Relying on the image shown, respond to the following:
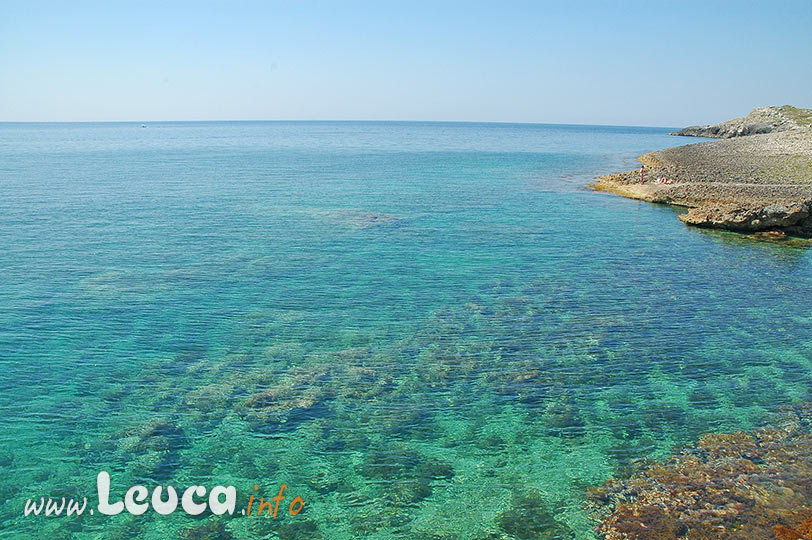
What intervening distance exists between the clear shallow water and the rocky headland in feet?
13.6

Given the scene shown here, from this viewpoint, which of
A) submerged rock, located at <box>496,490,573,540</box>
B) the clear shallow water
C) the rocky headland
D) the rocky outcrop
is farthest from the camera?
the rocky headland

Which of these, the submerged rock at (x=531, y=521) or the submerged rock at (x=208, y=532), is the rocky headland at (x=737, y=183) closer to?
the submerged rock at (x=531, y=521)

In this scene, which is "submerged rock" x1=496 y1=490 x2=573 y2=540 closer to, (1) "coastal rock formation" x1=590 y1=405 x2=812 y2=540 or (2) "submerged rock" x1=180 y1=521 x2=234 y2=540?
(1) "coastal rock formation" x1=590 y1=405 x2=812 y2=540

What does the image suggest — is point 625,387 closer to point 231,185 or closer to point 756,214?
point 756,214

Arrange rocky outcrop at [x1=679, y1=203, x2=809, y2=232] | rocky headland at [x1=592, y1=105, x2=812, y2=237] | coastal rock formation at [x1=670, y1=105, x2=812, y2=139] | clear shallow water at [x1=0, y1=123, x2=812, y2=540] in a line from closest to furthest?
clear shallow water at [x1=0, y1=123, x2=812, y2=540]
rocky outcrop at [x1=679, y1=203, x2=809, y2=232]
rocky headland at [x1=592, y1=105, x2=812, y2=237]
coastal rock formation at [x1=670, y1=105, x2=812, y2=139]

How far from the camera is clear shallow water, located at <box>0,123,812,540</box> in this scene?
14.8 meters

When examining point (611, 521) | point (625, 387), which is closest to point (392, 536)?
point (611, 521)

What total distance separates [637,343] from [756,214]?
30131mm

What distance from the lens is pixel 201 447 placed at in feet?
53.4

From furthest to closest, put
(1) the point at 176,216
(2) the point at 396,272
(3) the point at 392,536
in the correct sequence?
(1) the point at 176,216
(2) the point at 396,272
(3) the point at 392,536

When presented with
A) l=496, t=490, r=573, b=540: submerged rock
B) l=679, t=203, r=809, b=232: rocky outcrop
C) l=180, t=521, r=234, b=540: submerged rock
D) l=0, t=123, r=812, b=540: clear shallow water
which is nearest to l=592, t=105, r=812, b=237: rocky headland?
l=679, t=203, r=809, b=232: rocky outcrop

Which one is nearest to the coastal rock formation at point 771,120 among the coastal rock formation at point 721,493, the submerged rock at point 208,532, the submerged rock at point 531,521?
the coastal rock formation at point 721,493

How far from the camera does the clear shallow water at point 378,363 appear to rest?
14.8 m

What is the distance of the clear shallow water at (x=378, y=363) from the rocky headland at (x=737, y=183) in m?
4.16
